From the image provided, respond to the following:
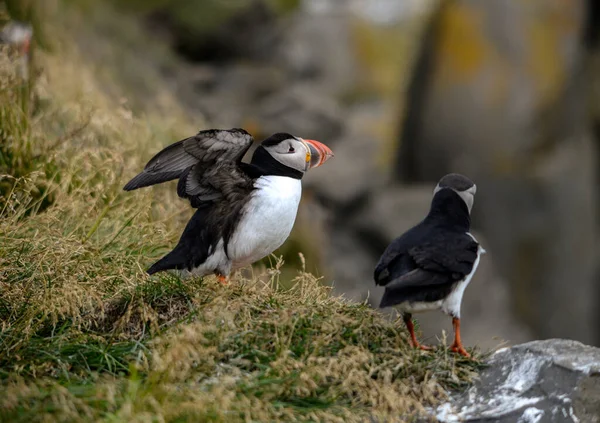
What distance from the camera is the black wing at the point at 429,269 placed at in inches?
140

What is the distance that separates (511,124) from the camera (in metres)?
11.3

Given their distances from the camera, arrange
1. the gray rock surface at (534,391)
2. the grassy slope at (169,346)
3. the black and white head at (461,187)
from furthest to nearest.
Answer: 1. the black and white head at (461,187)
2. the gray rock surface at (534,391)
3. the grassy slope at (169,346)

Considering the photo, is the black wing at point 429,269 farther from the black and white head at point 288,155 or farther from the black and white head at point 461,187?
the black and white head at point 288,155

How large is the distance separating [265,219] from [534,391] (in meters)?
1.44

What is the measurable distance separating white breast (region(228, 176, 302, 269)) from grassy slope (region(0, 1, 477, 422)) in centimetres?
20

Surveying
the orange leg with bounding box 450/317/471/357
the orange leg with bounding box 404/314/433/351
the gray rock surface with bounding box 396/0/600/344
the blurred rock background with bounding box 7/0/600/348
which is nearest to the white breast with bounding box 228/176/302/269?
the orange leg with bounding box 404/314/433/351

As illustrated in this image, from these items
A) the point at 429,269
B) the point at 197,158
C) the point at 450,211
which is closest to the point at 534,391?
the point at 429,269

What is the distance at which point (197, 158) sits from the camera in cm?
427

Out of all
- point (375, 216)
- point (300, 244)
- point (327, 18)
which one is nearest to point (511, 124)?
point (375, 216)

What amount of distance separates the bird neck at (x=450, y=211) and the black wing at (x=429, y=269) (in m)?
0.14

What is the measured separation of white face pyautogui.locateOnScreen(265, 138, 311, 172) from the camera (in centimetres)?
431

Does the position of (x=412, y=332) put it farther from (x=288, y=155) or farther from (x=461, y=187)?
(x=288, y=155)

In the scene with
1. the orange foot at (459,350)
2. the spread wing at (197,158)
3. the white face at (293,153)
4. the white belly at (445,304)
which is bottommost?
the orange foot at (459,350)

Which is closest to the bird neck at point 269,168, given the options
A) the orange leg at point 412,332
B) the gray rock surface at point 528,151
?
the orange leg at point 412,332
